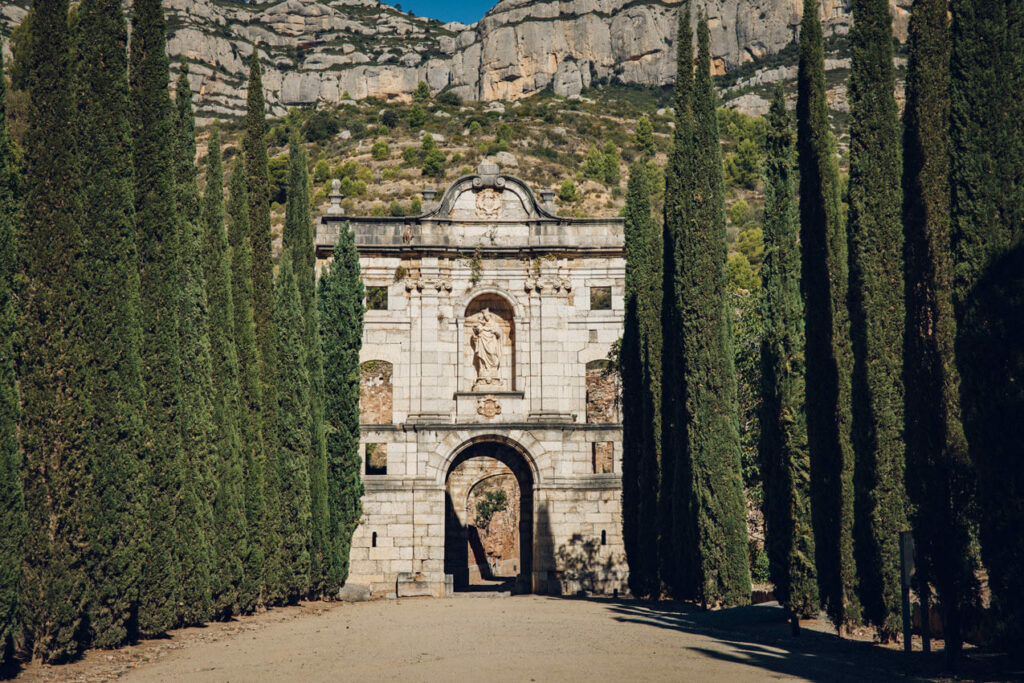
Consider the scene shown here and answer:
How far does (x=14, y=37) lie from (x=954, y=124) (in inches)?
495

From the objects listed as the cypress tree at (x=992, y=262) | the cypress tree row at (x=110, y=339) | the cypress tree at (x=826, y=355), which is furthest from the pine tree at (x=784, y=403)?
the cypress tree row at (x=110, y=339)

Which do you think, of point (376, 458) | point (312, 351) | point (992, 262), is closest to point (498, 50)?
point (376, 458)

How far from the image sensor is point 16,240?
476 inches

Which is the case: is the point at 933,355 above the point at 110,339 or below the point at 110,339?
below

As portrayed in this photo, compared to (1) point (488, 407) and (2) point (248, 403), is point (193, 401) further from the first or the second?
(1) point (488, 407)

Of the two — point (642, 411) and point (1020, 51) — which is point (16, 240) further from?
point (642, 411)

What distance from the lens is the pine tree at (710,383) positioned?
767 inches

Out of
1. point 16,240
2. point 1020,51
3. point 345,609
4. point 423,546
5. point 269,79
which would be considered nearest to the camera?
point 1020,51

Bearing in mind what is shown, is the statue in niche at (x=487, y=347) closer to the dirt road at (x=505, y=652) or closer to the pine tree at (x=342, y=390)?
the pine tree at (x=342, y=390)

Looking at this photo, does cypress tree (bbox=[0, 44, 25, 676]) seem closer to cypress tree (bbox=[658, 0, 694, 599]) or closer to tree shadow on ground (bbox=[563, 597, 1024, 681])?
tree shadow on ground (bbox=[563, 597, 1024, 681])

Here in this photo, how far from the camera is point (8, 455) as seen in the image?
1095cm

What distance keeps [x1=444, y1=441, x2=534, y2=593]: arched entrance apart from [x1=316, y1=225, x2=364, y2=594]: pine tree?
11.9 feet

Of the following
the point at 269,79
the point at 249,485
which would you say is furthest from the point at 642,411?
the point at 269,79

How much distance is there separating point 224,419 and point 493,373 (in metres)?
13.5
